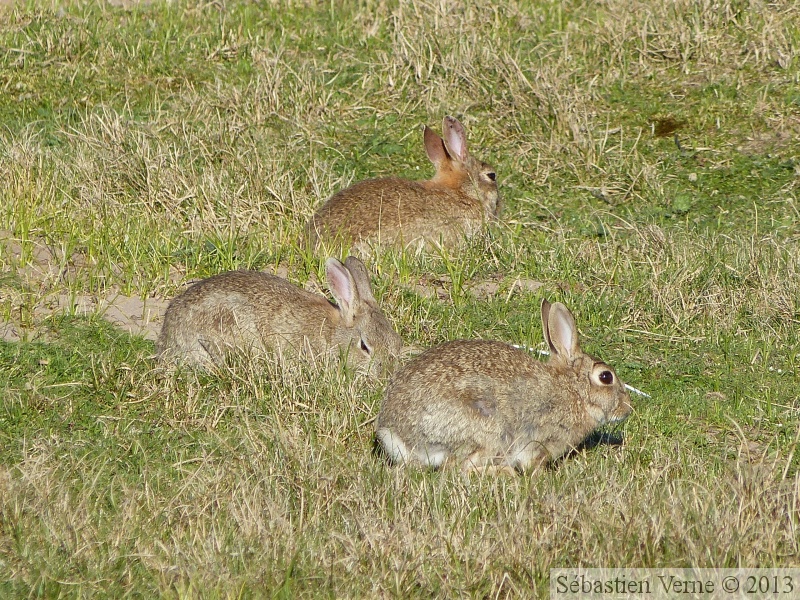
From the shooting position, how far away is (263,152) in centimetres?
897

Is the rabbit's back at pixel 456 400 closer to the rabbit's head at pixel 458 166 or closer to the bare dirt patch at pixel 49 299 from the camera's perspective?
the bare dirt patch at pixel 49 299

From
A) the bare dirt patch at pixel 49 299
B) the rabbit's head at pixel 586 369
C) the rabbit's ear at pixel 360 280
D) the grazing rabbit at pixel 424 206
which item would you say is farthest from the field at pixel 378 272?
A: the rabbit's ear at pixel 360 280

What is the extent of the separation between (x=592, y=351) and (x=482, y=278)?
125 centimetres

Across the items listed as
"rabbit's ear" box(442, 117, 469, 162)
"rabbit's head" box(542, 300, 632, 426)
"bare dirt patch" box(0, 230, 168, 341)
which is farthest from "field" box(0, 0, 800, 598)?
"rabbit's ear" box(442, 117, 469, 162)

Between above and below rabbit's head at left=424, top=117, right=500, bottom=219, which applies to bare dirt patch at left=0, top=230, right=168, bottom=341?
above

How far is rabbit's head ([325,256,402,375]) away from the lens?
6422mm

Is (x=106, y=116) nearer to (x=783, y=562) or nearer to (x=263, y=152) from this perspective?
(x=263, y=152)

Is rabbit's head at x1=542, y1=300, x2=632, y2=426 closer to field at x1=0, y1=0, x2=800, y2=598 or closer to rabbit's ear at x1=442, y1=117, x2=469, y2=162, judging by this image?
field at x1=0, y1=0, x2=800, y2=598

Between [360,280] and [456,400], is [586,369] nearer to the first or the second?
[456,400]

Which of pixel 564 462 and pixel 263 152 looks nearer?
pixel 564 462

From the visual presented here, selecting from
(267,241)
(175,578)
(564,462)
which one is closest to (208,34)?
(267,241)

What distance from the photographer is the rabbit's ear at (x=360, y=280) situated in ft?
21.9

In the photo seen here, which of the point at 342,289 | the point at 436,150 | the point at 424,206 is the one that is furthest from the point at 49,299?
the point at 436,150

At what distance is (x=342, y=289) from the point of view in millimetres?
6652
